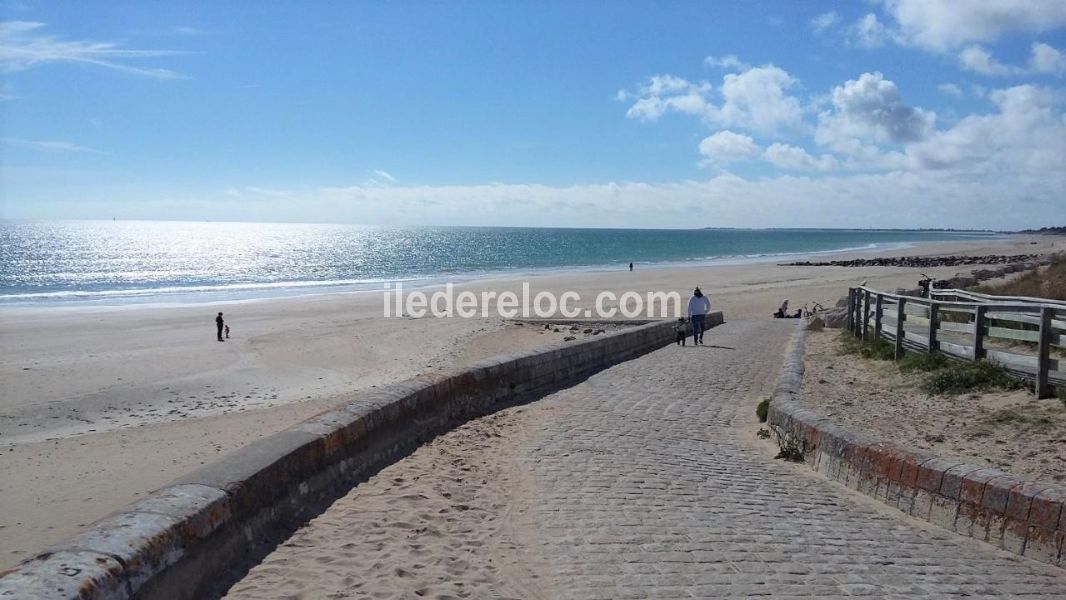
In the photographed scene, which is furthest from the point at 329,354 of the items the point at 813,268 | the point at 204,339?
the point at 813,268

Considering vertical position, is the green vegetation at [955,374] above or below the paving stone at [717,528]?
above

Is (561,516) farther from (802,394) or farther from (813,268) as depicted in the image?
(813,268)

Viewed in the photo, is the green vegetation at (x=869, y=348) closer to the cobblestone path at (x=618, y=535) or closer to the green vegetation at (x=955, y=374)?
the green vegetation at (x=955, y=374)

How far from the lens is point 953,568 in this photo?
4570mm

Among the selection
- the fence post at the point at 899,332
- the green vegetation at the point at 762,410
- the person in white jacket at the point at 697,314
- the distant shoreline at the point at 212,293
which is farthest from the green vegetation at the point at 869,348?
the distant shoreline at the point at 212,293

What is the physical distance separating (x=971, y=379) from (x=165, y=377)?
51.4 ft

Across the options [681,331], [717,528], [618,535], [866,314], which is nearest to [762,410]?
[717,528]

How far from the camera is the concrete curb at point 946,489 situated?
4637 millimetres

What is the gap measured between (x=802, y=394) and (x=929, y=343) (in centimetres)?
205

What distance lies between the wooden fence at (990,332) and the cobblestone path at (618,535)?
106 inches

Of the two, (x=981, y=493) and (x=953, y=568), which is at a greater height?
(x=981, y=493)

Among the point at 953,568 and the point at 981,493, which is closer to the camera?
the point at 953,568

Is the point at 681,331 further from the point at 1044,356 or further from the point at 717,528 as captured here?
the point at 717,528

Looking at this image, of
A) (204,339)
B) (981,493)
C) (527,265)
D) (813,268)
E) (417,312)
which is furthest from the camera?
(527,265)
